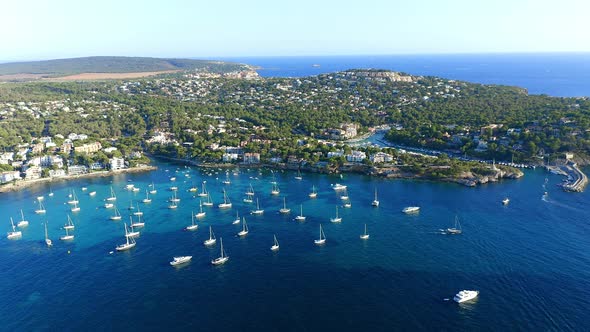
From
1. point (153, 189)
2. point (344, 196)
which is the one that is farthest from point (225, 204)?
point (344, 196)

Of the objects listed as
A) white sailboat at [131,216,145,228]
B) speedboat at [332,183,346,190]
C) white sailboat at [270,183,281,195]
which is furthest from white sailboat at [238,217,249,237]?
speedboat at [332,183,346,190]

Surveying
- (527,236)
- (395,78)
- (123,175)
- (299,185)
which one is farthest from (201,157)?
(395,78)

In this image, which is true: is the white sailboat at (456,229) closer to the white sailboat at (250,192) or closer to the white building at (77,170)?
the white sailboat at (250,192)

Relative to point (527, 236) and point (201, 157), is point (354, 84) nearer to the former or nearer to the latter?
point (201, 157)

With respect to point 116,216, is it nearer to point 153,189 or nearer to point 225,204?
point 153,189

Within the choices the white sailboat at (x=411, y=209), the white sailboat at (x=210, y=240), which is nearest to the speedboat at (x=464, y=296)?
the white sailboat at (x=411, y=209)
